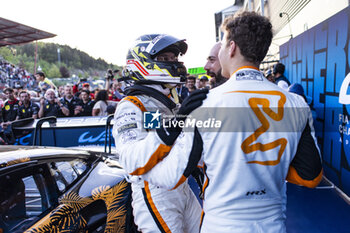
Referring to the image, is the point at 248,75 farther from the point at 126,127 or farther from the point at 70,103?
the point at 70,103

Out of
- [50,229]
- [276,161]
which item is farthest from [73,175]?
[276,161]

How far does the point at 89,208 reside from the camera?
6.53 ft

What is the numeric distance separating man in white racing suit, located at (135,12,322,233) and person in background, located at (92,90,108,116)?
5128mm

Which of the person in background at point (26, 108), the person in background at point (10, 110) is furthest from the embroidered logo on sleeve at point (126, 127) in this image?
the person in background at point (10, 110)

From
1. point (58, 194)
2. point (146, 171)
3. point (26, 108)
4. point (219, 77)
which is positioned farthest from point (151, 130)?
point (26, 108)

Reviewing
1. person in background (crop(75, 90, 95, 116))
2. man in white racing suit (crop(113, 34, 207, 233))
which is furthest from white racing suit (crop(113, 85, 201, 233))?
person in background (crop(75, 90, 95, 116))

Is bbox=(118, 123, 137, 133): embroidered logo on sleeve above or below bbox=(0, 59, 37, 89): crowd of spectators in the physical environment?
below

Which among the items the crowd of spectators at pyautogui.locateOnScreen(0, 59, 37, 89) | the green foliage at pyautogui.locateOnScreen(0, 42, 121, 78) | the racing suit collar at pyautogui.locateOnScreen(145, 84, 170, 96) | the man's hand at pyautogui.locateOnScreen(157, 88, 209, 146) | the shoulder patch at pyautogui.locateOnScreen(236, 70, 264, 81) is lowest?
the man's hand at pyautogui.locateOnScreen(157, 88, 209, 146)

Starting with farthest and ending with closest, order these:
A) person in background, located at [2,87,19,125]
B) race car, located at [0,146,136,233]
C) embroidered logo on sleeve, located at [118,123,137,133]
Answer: person in background, located at [2,87,19,125] → race car, located at [0,146,136,233] → embroidered logo on sleeve, located at [118,123,137,133]

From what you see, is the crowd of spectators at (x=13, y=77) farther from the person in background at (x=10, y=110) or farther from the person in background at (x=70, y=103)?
the person in background at (x=70, y=103)

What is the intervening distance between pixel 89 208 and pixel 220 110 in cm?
140

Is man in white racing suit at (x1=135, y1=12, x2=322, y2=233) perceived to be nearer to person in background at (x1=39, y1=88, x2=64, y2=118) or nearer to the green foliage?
person in background at (x1=39, y1=88, x2=64, y2=118)

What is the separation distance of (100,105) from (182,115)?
5268 mm

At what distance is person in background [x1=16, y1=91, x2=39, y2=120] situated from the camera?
6.46 meters
